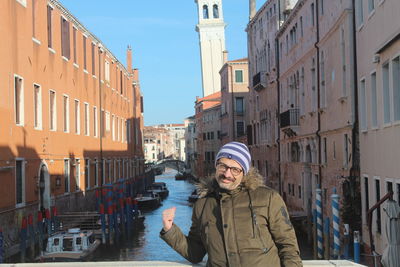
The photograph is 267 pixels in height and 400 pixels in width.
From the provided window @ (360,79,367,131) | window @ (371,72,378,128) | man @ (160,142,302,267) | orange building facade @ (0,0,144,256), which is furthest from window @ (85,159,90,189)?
man @ (160,142,302,267)

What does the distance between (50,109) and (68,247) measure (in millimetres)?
5120

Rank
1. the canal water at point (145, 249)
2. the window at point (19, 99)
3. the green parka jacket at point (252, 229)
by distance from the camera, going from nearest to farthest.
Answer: the green parka jacket at point (252, 229)
the window at point (19, 99)
the canal water at point (145, 249)

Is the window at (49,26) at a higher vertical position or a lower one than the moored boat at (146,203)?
higher

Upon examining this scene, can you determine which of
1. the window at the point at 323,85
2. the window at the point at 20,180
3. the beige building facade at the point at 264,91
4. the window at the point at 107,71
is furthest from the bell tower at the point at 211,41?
the window at the point at 20,180

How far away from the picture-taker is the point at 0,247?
1267 centimetres

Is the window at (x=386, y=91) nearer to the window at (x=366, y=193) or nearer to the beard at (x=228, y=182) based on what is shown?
the window at (x=366, y=193)

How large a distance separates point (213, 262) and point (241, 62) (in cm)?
4515

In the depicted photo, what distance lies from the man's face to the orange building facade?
12503 mm

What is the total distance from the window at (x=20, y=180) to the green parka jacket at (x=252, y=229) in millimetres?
13971

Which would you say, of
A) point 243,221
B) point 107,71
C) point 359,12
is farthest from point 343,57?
point 107,71

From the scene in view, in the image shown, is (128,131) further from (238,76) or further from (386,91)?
(386,91)

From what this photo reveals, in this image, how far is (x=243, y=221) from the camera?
9.14 ft

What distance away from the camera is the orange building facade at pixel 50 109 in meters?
15.2

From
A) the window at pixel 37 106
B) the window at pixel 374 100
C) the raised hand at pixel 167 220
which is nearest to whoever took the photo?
the raised hand at pixel 167 220
